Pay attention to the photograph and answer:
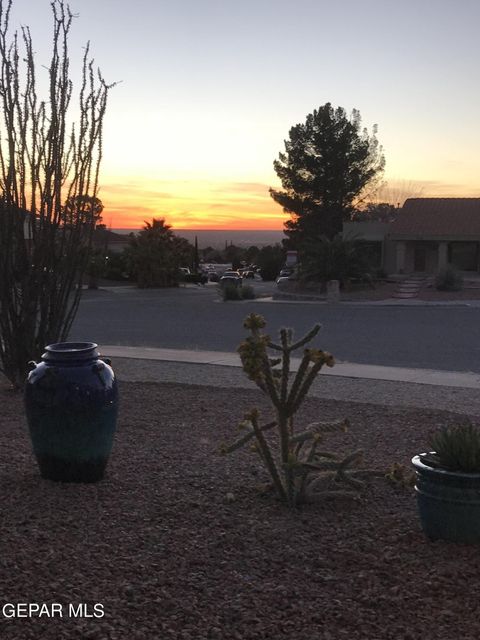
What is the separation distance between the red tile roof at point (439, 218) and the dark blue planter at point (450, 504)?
3743 cm

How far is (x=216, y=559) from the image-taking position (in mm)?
4656

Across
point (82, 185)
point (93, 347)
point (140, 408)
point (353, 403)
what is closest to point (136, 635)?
point (93, 347)

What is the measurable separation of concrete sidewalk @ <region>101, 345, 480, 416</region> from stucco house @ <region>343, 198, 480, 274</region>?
28.2m

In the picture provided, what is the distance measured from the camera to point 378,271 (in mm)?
39562

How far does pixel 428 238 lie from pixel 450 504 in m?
37.6

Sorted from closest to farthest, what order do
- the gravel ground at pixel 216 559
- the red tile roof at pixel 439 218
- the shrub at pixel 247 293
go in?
the gravel ground at pixel 216 559 < the shrub at pixel 247 293 < the red tile roof at pixel 439 218

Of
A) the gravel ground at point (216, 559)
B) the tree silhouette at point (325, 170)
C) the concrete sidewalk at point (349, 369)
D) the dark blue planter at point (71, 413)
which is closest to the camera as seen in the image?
the gravel ground at point (216, 559)

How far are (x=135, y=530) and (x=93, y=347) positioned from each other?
1681 millimetres

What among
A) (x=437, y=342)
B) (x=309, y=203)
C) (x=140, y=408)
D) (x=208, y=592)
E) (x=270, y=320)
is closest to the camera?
(x=208, y=592)

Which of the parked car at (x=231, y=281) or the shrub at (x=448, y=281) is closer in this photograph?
the shrub at (x=448, y=281)

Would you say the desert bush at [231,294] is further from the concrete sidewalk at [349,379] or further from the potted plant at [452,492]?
the potted plant at [452,492]

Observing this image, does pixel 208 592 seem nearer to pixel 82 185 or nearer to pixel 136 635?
pixel 136 635

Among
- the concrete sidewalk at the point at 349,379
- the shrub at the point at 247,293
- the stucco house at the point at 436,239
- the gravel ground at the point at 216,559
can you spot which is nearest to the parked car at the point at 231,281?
the shrub at the point at 247,293

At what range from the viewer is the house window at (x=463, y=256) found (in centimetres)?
4206
